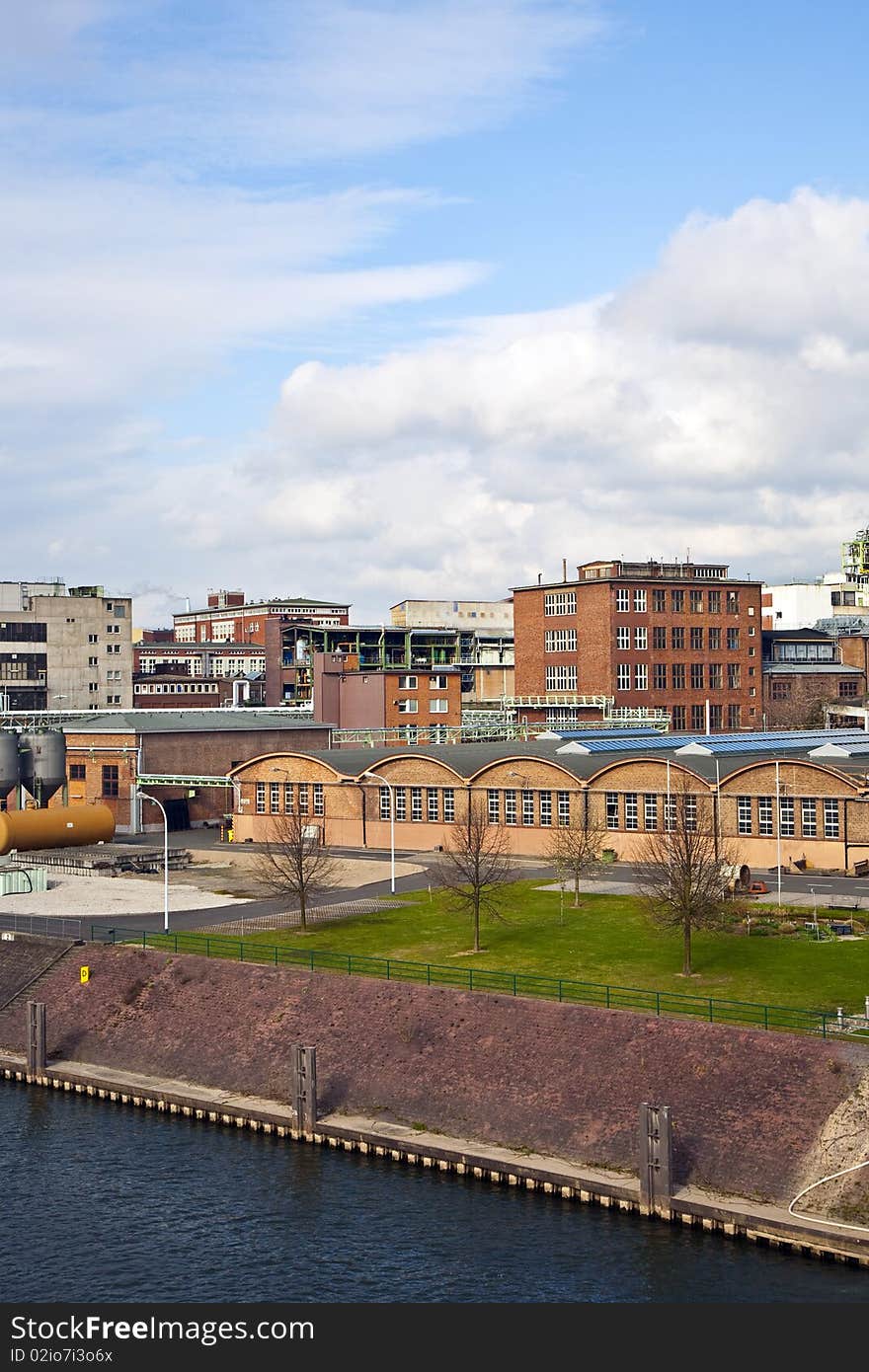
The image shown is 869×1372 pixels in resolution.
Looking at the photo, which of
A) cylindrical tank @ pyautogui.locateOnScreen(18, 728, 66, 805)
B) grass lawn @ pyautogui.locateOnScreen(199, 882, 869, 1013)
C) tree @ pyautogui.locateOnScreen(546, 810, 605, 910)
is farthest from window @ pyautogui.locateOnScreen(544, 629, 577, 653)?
grass lawn @ pyautogui.locateOnScreen(199, 882, 869, 1013)

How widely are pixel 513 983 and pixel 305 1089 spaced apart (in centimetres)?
885

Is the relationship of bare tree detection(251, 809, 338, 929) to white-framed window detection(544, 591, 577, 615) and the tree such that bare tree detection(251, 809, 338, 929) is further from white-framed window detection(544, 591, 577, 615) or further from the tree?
white-framed window detection(544, 591, 577, 615)

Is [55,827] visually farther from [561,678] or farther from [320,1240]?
[561,678]

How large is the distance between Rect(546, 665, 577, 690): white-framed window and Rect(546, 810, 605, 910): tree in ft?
223

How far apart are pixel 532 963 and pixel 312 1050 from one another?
480 inches

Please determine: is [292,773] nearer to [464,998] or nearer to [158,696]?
[464,998]

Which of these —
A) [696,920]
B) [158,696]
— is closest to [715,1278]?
[696,920]

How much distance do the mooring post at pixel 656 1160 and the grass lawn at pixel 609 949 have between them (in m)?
10.3

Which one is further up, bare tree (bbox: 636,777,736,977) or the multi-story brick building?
the multi-story brick building

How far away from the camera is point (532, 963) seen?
58.3 meters

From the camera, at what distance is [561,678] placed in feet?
514

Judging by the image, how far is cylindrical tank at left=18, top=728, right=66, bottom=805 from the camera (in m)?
99.1

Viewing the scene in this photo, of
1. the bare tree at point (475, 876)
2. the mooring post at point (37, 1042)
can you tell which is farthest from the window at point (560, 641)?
the mooring post at point (37, 1042)

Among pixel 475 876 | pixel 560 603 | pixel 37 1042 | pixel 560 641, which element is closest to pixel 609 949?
pixel 475 876
